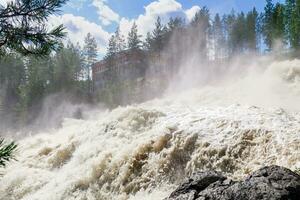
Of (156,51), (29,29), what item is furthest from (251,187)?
(156,51)

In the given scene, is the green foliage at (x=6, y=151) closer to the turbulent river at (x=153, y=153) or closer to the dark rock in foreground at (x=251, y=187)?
the dark rock in foreground at (x=251, y=187)

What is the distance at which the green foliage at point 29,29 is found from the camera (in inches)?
121

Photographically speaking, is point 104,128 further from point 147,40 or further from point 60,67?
point 147,40

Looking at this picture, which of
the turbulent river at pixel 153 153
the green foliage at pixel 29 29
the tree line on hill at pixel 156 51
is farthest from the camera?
the tree line on hill at pixel 156 51

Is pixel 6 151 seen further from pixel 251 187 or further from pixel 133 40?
pixel 133 40

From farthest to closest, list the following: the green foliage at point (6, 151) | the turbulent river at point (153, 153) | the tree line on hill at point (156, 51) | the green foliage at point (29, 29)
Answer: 1. the tree line on hill at point (156, 51)
2. the turbulent river at point (153, 153)
3. the green foliage at point (29, 29)
4. the green foliage at point (6, 151)

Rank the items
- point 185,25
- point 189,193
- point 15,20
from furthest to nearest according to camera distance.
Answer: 1. point 185,25
2. point 189,193
3. point 15,20

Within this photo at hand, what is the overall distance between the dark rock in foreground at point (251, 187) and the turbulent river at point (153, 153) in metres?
2.56

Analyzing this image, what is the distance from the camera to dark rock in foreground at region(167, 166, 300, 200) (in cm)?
622

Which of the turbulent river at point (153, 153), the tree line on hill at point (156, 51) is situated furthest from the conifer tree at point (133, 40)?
the turbulent river at point (153, 153)

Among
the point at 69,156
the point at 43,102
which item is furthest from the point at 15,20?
the point at 43,102

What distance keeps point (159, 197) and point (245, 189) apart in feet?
13.1

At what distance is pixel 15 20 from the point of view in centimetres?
312

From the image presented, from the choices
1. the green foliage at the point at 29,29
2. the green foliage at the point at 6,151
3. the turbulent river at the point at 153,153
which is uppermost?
the green foliage at the point at 29,29
